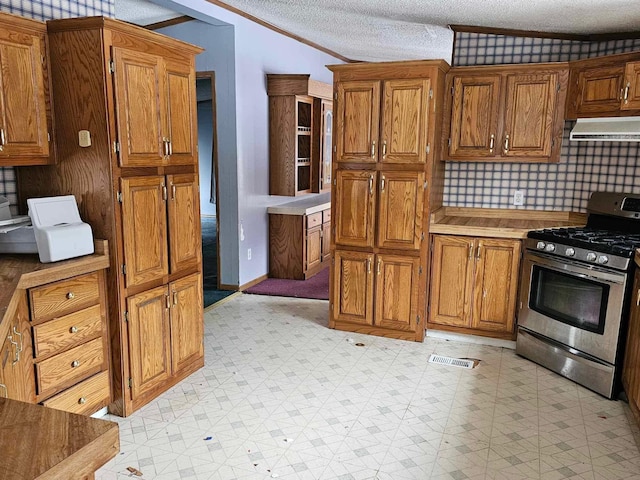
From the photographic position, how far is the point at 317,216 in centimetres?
584

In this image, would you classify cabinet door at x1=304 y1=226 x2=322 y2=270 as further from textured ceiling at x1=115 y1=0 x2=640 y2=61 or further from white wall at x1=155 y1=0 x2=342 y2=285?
textured ceiling at x1=115 y1=0 x2=640 y2=61

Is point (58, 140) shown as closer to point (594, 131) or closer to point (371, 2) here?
point (371, 2)

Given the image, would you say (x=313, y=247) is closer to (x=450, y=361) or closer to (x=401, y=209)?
(x=401, y=209)

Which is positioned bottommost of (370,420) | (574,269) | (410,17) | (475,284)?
(370,420)

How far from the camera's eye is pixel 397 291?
3.95 m

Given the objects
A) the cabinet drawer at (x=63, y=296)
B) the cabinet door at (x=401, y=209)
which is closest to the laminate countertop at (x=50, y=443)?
the cabinet drawer at (x=63, y=296)

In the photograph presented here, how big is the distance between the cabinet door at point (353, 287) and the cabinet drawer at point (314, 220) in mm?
1566

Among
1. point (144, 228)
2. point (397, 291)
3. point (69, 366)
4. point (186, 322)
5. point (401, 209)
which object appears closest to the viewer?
point (69, 366)

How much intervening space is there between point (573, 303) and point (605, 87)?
1.48 meters

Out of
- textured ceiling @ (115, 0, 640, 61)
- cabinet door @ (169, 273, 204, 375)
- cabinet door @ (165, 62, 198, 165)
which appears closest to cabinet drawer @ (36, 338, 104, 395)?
cabinet door @ (169, 273, 204, 375)

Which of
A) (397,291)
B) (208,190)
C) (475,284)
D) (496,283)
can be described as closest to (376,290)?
(397,291)

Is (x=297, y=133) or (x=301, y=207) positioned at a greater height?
(x=297, y=133)

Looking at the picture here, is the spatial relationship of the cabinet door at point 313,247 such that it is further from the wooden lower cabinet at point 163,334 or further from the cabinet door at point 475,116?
the wooden lower cabinet at point 163,334

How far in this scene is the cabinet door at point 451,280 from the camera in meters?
3.82
